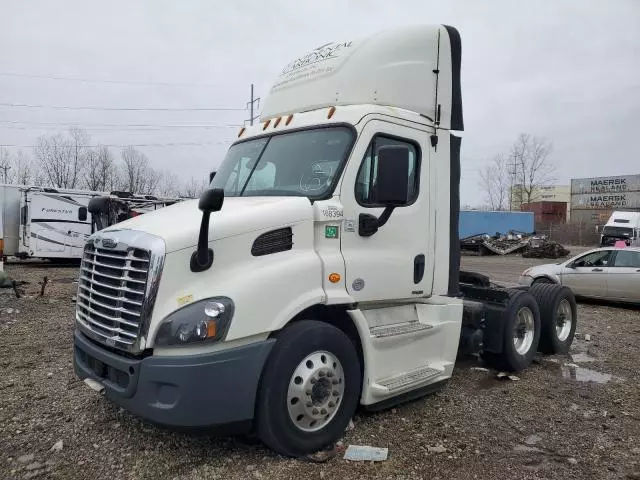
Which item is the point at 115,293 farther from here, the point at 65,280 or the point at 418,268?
the point at 65,280

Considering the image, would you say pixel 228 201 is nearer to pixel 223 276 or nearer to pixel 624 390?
pixel 223 276

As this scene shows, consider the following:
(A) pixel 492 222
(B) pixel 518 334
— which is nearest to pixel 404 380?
(B) pixel 518 334

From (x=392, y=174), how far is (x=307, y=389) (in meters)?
1.75

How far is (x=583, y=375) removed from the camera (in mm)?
6398

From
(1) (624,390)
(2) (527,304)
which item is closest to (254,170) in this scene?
(2) (527,304)

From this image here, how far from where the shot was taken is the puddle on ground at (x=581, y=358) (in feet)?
23.5

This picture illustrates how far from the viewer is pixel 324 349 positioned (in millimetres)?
3973

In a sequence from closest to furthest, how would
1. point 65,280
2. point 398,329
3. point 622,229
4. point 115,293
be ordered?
point 115,293
point 398,329
point 65,280
point 622,229

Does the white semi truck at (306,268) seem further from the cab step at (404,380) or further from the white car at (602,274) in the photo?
the white car at (602,274)

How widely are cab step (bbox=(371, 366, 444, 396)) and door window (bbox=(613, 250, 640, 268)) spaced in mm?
9523

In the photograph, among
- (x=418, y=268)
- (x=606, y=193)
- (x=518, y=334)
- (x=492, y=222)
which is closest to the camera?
(x=418, y=268)

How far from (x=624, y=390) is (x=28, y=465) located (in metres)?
5.73

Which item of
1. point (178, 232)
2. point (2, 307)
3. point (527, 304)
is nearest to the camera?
point (178, 232)

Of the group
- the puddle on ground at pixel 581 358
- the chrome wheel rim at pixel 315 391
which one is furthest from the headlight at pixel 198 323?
the puddle on ground at pixel 581 358
